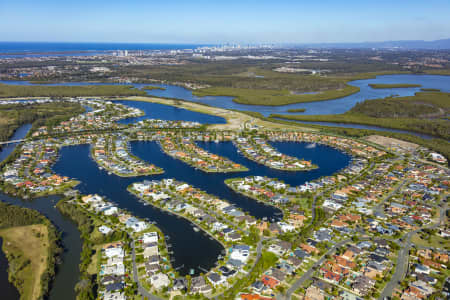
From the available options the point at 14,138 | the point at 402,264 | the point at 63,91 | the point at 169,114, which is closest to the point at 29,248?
the point at 402,264

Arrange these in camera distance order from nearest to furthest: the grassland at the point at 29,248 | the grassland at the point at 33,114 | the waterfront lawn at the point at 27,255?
1. the waterfront lawn at the point at 27,255
2. the grassland at the point at 29,248
3. the grassland at the point at 33,114

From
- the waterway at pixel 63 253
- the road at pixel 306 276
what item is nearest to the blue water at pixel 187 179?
the waterway at pixel 63 253

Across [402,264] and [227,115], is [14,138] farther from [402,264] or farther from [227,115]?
[402,264]

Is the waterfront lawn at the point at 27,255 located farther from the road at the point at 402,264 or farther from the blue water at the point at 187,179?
the road at the point at 402,264

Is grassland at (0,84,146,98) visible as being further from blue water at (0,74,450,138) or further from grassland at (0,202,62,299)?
grassland at (0,202,62,299)

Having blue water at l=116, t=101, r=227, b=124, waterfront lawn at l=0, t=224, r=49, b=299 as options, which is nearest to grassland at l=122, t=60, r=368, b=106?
blue water at l=116, t=101, r=227, b=124

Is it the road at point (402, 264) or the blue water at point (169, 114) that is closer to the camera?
the road at point (402, 264)
